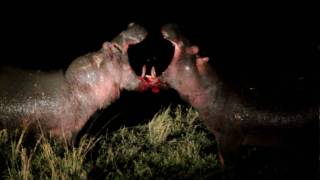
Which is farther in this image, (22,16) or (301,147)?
(22,16)

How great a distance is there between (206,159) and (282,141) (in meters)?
1.07

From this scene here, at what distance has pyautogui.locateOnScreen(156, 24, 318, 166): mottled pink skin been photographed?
21.7 ft

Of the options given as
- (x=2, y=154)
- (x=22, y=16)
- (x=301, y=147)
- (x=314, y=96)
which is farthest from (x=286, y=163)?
(x=22, y=16)

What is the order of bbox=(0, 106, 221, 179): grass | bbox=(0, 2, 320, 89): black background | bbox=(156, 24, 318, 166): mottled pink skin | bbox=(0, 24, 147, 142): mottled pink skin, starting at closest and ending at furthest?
1. bbox=(0, 106, 221, 179): grass
2. bbox=(156, 24, 318, 166): mottled pink skin
3. bbox=(0, 24, 147, 142): mottled pink skin
4. bbox=(0, 2, 320, 89): black background

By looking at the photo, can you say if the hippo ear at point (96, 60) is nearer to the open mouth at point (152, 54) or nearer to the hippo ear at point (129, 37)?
the hippo ear at point (129, 37)

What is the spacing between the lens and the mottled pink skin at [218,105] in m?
6.62

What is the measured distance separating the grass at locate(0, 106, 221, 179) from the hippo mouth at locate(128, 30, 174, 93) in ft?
8.78

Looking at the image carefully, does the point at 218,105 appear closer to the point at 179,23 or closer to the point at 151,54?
the point at 151,54

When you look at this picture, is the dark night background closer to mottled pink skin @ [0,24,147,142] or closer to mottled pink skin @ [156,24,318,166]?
→ mottled pink skin @ [0,24,147,142]

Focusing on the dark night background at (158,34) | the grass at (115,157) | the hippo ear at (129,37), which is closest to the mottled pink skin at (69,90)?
the hippo ear at (129,37)

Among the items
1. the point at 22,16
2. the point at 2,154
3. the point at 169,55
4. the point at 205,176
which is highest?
the point at 22,16

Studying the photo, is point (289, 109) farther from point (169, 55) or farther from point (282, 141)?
point (169, 55)

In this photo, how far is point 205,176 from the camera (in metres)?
6.55

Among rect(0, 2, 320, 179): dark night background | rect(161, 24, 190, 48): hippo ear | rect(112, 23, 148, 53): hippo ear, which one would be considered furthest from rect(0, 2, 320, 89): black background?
rect(161, 24, 190, 48): hippo ear
